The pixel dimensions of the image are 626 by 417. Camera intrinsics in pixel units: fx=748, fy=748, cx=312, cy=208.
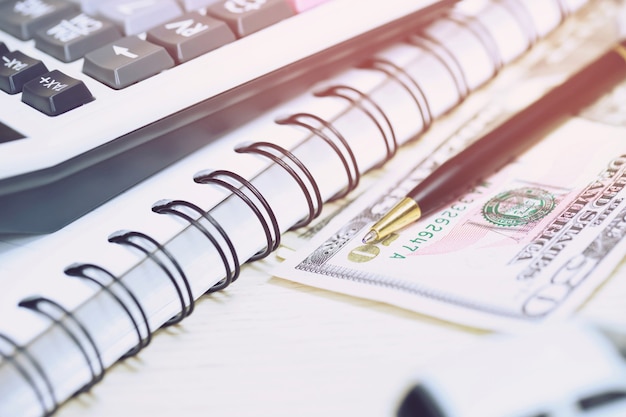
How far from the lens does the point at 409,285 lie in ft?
1.20

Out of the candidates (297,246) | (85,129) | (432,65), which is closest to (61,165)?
(85,129)

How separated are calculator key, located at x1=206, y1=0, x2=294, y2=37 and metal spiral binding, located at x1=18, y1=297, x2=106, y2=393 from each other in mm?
195

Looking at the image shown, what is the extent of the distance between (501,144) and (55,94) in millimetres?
253

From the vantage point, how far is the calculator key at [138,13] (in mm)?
450

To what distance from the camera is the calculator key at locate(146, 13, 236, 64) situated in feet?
1.39

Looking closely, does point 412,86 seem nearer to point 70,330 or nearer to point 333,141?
point 333,141

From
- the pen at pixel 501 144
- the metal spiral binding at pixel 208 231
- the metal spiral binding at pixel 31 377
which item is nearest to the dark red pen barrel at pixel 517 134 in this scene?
the pen at pixel 501 144

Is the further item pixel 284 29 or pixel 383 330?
pixel 284 29

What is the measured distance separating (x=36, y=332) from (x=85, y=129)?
106mm

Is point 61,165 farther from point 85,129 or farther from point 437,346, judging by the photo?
point 437,346

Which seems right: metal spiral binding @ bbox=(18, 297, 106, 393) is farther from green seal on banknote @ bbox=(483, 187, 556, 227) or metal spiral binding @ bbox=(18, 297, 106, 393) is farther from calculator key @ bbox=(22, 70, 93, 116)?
green seal on banknote @ bbox=(483, 187, 556, 227)

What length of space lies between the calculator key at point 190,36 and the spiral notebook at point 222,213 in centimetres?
5

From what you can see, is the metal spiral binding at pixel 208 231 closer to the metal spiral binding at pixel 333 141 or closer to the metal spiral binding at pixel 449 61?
the metal spiral binding at pixel 333 141

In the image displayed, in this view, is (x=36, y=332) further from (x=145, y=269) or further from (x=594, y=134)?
(x=594, y=134)
